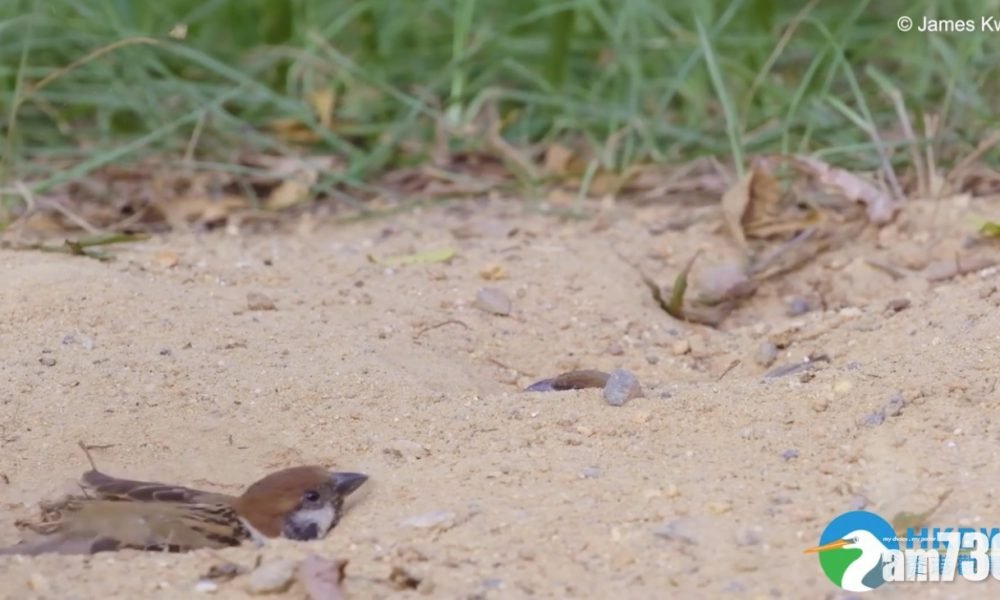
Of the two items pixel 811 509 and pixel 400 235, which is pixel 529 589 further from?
pixel 400 235

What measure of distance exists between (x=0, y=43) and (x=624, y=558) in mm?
2713

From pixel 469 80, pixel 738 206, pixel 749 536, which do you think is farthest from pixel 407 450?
pixel 469 80

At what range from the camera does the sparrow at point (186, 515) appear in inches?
65.6

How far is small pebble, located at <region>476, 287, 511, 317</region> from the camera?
249 cm

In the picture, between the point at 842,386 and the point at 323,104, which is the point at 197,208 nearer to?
the point at 323,104

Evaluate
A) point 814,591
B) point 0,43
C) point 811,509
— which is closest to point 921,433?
point 811,509

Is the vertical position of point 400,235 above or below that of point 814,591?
below

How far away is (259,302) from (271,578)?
937mm

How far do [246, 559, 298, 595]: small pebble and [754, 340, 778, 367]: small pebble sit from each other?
1.01 meters

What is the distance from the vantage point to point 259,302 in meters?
2.40

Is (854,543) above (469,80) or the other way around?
above

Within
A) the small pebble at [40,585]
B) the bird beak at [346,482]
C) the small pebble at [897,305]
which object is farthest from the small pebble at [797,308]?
the small pebble at [40,585]

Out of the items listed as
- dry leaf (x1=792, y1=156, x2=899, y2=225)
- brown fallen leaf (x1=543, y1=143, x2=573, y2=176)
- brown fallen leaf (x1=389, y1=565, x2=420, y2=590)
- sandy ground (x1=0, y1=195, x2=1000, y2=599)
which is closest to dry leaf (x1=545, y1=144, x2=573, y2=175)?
brown fallen leaf (x1=543, y1=143, x2=573, y2=176)

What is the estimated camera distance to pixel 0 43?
3684mm
